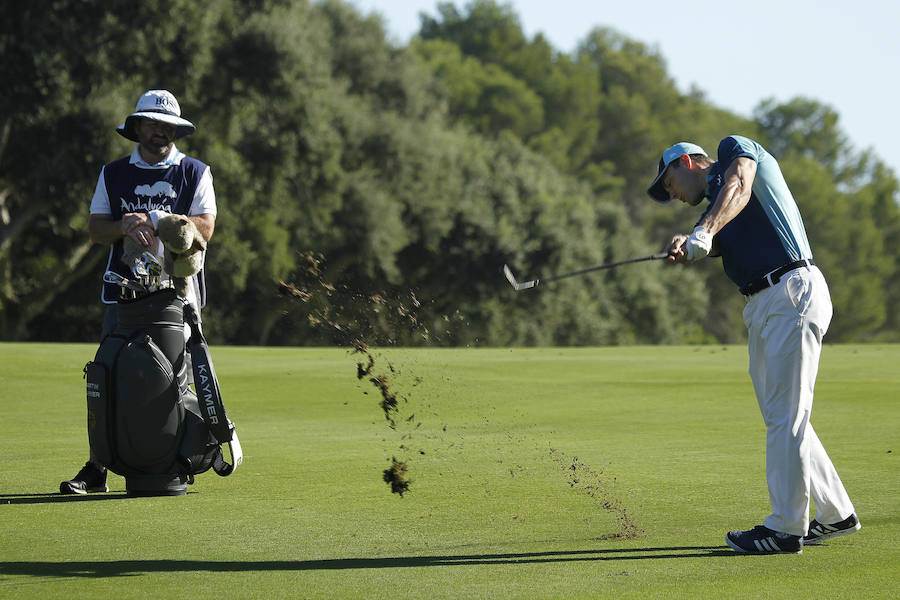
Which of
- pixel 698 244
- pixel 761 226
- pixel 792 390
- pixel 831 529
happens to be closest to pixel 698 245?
pixel 698 244

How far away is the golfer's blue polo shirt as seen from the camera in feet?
19.3

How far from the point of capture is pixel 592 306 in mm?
56969

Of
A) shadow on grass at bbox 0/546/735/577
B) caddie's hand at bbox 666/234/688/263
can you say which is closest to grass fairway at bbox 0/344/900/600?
shadow on grass at bbox 0/546/735/577

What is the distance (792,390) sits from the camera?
573 cm

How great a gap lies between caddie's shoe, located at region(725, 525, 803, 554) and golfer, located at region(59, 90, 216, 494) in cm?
352

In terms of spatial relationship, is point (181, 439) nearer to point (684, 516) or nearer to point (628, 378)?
point (684, 516)

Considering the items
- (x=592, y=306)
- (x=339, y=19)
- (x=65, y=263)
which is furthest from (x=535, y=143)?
(x=65, y=263)

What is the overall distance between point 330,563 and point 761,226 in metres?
2.71

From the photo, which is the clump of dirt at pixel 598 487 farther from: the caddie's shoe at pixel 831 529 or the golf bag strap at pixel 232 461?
the golf bag strap at pixel 232 461

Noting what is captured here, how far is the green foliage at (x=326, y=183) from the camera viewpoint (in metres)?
31.9

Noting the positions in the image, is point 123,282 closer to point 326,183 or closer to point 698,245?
point 698,245

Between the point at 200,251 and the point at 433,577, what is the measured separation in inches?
108

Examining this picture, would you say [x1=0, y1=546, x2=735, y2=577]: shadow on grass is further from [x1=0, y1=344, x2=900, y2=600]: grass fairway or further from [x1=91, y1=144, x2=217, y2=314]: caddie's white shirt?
[x1=91, y1=144, x2=217, y2=314]: caddie's white shirt

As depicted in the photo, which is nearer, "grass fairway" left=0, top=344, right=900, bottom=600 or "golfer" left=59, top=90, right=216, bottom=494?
"grass fairway" left=0, top=344, right=900, bottom=600
